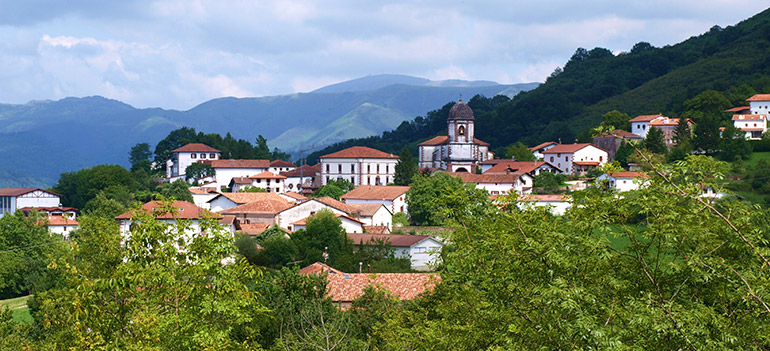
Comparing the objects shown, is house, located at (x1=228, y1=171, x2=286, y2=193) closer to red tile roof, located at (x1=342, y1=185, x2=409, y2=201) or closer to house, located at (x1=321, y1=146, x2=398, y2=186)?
house, located at (x1=321, y1=146, x2=398, y2=186)

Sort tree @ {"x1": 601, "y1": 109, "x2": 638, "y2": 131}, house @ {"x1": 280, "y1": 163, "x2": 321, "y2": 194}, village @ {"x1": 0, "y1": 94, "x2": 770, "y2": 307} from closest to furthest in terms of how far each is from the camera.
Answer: village @ {"x1": 0, "y1": 94, "x2": 770, "y2": 307} < house @ {"x1": 280, "y1": 163, "x2": 321, "y2": 194} < tree @ {"x1": 601, "y1": 109, "x2": 638, "y2": 131}

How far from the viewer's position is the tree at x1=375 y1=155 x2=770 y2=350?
9.12 metres

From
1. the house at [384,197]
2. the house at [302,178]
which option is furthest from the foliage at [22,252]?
the house at [302,178]

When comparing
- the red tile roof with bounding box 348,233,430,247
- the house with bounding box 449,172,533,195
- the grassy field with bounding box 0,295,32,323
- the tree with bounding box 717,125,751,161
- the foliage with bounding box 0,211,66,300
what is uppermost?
the tree with bounding box 717,125,751,161

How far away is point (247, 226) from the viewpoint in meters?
63.4

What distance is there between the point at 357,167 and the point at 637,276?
8440 centimetres

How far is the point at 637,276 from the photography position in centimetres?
1052

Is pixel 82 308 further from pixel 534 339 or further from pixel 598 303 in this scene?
pixel 598 303

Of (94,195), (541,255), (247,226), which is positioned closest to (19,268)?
(247,226)

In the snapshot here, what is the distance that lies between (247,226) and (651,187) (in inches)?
2171

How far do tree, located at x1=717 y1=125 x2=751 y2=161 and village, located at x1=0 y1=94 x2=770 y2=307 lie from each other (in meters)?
7.39

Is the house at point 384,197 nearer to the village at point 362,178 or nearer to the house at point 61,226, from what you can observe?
A: the village at point 362,178

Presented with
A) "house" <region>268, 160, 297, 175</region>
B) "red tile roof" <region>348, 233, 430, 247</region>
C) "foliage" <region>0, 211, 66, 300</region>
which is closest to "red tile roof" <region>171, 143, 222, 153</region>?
"house" <region>268, 160, 297, 175</region>

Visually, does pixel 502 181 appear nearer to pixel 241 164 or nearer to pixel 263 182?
pixel 263 182
